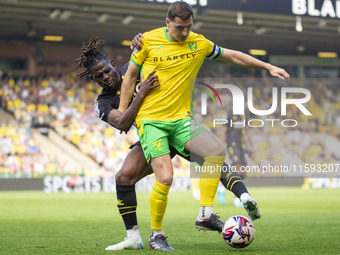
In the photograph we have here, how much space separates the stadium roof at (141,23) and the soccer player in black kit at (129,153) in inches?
524

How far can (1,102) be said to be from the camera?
936 inches

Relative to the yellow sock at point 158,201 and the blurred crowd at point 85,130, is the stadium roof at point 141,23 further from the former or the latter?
the yellow sock at point 158,201

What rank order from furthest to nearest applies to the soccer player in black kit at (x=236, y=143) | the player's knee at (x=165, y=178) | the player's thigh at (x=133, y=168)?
1. the soccer player in black kit at (x=236, y=143)
2. the player's thigh at (x=133, y=168)
3. the player's knee at (x=165, y=178)

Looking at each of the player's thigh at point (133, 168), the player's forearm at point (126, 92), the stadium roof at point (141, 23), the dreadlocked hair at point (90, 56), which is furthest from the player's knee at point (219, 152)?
the stadium roof at point (141, 23)

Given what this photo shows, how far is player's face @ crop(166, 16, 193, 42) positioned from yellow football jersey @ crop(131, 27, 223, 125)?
0.12m

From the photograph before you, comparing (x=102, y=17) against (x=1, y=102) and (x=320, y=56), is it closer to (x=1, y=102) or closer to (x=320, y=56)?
(x=1, y=102)

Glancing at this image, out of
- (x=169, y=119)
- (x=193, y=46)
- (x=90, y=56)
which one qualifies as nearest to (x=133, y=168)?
(x=169, y=119)

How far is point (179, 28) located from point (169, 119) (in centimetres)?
85

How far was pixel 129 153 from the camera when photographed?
19.5 ft

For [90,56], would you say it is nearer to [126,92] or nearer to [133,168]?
[126,92]

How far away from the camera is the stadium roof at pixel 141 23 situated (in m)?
21.0

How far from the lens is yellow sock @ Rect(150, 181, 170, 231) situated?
544cm

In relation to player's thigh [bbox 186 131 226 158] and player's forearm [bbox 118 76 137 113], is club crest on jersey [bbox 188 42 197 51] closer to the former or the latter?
player's forearm [bbox 118 76 137 113]

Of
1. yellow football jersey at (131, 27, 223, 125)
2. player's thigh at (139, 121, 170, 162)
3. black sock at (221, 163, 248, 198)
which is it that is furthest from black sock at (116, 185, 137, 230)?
black sock at (221, 163, 248, 198)
